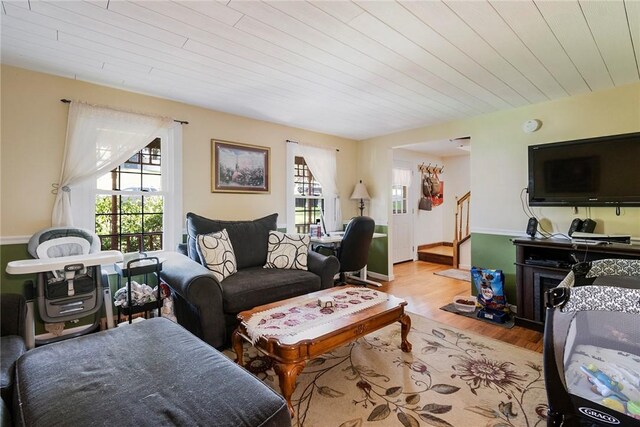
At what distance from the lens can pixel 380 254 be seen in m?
4.75

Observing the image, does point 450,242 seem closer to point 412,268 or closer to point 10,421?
point 412,268

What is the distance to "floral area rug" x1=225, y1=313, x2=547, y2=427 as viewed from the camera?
1.65 m

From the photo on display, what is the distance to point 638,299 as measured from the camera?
1.11 meters

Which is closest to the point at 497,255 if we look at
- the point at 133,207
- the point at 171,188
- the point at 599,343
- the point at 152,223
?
the point at 599,343

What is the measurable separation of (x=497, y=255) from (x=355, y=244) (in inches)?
65.4

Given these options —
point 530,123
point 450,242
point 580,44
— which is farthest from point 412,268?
point 580,44

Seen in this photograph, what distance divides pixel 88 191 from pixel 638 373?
3.80 meters

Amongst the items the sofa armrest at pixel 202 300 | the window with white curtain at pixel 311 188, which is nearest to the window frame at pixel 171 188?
the sofa armrest at pixel 202 300

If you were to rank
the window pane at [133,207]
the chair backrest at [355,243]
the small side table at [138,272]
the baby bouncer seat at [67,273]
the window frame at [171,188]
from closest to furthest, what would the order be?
the baby bouncer seat at [67,273] < the small side table at [138,272] < the window pane at [133,207] < the window frame at [171,188] < the chair backrest at [355,243]

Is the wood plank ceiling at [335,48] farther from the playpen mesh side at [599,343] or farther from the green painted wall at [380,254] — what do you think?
the green painted wall at [380,254]

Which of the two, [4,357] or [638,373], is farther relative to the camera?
[4,357]

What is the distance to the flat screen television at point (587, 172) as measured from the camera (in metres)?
2.56

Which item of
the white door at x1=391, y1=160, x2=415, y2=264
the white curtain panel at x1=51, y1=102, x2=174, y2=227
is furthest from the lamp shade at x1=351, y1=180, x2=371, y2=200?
the white curtain panel at x1=51, y1=102, x2=174, y2=227

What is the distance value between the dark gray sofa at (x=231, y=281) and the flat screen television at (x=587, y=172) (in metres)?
2.29
